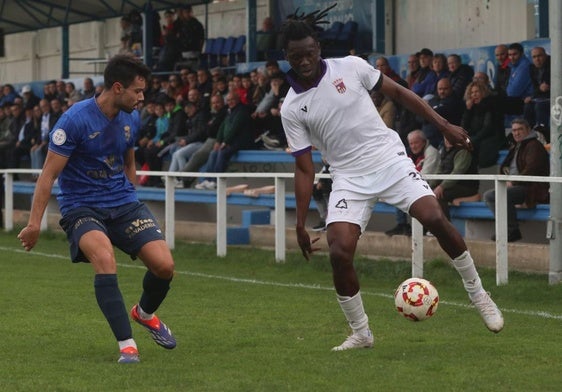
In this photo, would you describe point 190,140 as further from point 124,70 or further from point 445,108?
point 124,70

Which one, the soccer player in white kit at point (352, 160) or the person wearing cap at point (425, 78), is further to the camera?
the person wearing cap at point (425, 78)

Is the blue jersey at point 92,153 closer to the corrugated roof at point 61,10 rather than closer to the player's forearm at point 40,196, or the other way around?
the player's forearm at point 40,196

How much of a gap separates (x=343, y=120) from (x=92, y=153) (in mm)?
1613

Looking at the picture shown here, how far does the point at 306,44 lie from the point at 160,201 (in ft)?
41.9

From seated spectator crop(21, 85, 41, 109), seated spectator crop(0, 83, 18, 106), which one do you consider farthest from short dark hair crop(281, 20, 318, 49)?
seated spectator crop(0, 83, 18, 106)

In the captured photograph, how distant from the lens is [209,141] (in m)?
20.2

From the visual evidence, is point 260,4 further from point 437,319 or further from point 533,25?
point 437,319

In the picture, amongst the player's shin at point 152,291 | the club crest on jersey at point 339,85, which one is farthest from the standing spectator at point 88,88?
the club crest on jersey at point 339,85

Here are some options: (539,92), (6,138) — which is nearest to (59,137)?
(539,92)

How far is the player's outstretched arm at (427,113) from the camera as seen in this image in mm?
8203

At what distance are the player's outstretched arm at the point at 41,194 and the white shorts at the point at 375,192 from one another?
1756 mm

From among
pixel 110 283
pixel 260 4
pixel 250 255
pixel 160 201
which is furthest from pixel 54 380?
pixel 260 4

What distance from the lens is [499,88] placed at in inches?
649

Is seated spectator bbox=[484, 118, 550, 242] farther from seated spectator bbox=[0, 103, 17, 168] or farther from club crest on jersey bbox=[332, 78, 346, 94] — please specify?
seated spectator bbox=[0, 103, 17, 168]
